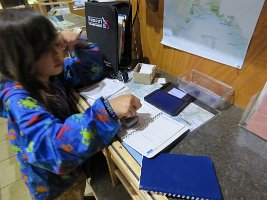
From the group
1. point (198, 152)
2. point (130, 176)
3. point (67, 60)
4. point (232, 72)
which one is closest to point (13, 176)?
point (67, 60)

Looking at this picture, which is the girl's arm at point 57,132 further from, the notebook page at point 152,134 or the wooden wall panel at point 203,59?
the wooden wall panel at point 203,59

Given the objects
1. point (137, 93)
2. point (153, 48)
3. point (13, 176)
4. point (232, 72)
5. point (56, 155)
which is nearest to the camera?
point (56, 155)

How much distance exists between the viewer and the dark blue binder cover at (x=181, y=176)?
474 millimetres

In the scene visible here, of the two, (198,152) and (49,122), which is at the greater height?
(49,122)

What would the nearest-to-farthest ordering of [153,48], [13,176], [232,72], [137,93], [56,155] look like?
[56,155] → [232,72] → [137,93] → [153,48] → [13,176]

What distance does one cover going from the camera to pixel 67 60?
959 mm

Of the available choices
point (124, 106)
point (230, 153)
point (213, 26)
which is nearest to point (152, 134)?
point (124, 106)

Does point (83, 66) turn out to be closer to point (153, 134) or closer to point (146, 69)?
point (146, 69)

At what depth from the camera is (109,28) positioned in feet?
3.07

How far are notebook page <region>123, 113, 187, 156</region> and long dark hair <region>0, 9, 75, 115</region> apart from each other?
1.04 feet

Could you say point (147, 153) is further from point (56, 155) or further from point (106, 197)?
point (106, 197)

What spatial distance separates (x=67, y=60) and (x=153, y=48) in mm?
432

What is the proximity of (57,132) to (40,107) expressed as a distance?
0.34ft

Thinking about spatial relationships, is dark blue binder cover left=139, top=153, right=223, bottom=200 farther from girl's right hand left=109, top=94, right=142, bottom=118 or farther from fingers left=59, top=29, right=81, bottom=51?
fingers left=59, top=29, right=81, bottom=51
